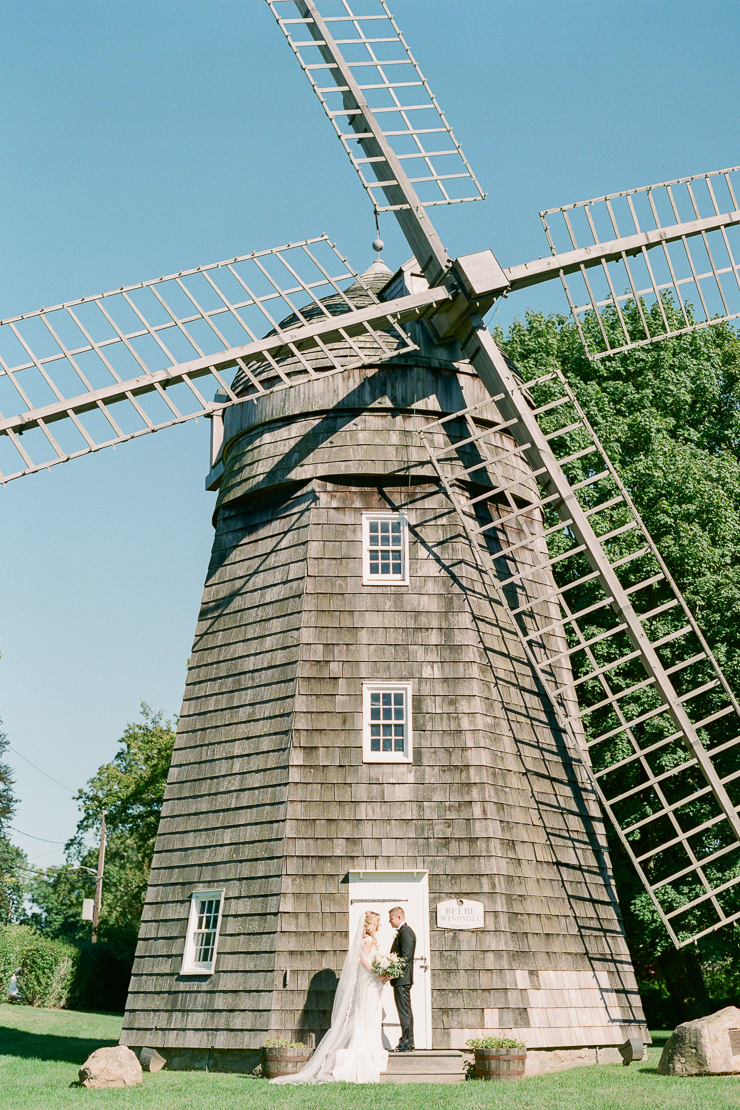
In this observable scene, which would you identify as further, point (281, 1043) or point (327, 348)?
point (327, 348)

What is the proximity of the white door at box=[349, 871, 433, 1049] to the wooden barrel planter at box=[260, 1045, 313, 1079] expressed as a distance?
1086 mm

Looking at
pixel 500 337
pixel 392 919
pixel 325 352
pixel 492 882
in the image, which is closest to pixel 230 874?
pixel 392 919

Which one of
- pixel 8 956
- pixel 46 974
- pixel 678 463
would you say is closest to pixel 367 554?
pixel 678 463

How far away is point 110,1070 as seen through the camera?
418 inches

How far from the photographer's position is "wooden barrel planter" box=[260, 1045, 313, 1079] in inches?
421

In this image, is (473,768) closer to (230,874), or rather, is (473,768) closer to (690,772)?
(230,874)

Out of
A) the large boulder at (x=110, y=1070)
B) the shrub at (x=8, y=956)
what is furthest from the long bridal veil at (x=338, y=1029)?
the shrub at (x=8, y=956)

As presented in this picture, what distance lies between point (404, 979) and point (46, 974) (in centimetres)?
2012

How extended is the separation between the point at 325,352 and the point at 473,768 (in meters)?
5.41

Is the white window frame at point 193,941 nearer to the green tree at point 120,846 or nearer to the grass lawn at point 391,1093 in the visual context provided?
the grass lawn at point 391,1093

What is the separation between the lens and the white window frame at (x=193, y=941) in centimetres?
1230

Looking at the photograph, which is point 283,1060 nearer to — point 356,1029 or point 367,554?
point 356,1029

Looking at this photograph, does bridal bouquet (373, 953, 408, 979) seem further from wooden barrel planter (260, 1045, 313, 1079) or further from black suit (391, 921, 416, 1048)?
wooden barrel planter (260, 1045, 313, 1079)

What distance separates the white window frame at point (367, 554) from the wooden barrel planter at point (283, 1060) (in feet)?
17.3
